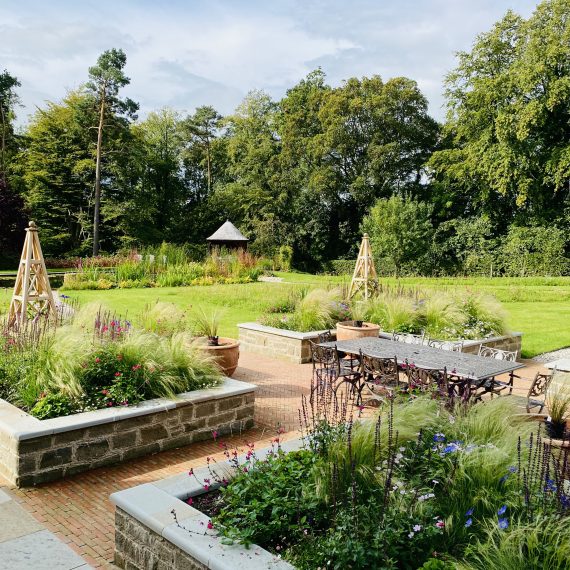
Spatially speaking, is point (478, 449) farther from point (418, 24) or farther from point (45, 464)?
point (418, 24)

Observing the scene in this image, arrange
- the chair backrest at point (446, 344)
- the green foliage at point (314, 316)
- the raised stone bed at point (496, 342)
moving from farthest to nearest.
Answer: the green foliage at point (314, 316), the raised stone bed at point (496, 342), the chair backrest at point (446, 344)

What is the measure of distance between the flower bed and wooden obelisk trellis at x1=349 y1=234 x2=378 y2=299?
7492mm

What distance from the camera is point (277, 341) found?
8.88 meters

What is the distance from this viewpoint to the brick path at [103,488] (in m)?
3.32

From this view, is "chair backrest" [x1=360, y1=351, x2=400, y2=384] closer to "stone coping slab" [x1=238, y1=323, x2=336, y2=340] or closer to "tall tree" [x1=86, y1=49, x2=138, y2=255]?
"stone coping slab" [x1=238, y1=323, x2=336, y2=340]

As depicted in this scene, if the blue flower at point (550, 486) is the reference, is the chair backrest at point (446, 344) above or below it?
below

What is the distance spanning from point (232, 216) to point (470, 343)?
1071 inches

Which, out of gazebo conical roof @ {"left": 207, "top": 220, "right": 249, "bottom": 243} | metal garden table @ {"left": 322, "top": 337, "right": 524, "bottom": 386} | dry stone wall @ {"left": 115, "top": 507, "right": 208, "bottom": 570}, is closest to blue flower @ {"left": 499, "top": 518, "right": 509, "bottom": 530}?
dry stone wall @ {"left": 115, "top": 507, "right": 208, "bottom": 570}

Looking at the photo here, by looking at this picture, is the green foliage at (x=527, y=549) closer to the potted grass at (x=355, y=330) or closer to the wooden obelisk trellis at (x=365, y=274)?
the potted grass at (x=355, y=330)

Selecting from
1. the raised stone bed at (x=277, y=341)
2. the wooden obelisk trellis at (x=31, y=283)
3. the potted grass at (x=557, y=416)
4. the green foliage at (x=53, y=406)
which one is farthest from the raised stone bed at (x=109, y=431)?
the raised stone bed at (x=277, y=341)

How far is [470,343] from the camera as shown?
829cm

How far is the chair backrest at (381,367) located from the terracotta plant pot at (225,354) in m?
1.79

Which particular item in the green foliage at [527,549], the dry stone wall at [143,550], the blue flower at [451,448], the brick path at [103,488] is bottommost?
the brick path at [103,488]

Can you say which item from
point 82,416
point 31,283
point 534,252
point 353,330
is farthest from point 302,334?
point 534,252
